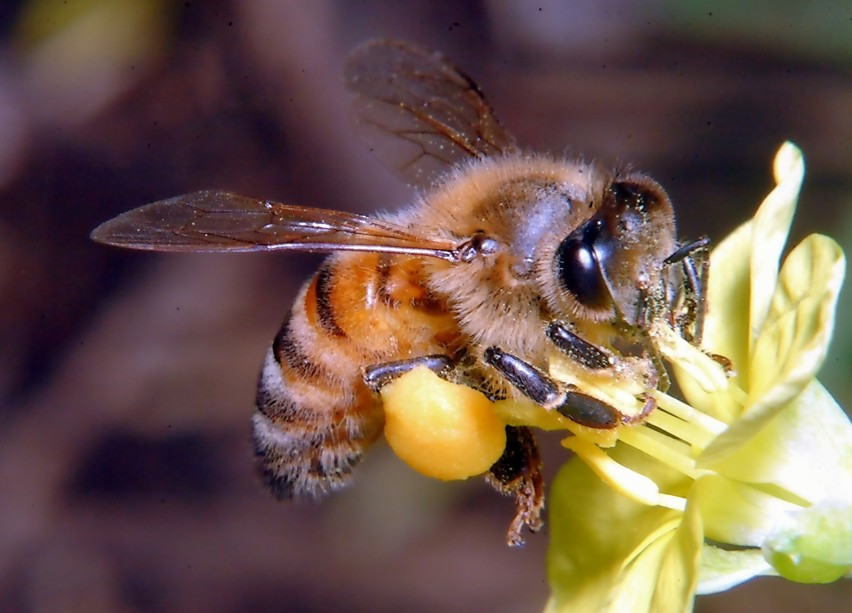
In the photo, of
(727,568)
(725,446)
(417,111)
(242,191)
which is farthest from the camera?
(242,191)

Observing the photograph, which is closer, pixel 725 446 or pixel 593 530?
pixel 725 446

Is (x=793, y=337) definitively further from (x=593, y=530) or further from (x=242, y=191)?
(x=242, y=191)

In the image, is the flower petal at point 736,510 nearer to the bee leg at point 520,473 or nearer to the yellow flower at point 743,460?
the yellow flower at point 743,460

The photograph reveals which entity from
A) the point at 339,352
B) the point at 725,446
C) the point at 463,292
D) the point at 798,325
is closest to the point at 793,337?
the point at 798,325

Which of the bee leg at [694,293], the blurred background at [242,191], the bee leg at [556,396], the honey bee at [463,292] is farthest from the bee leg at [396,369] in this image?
the blurred background at [242,191]

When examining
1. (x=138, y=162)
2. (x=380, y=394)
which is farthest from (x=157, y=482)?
(x=380, y=394)

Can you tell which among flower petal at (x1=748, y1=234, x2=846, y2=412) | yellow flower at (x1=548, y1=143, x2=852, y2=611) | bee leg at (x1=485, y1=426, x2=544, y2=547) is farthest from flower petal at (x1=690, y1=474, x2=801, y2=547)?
bee leg at (x1=485, y1=426, x2=544, y2=547)

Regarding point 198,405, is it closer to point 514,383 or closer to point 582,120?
point 582,120
